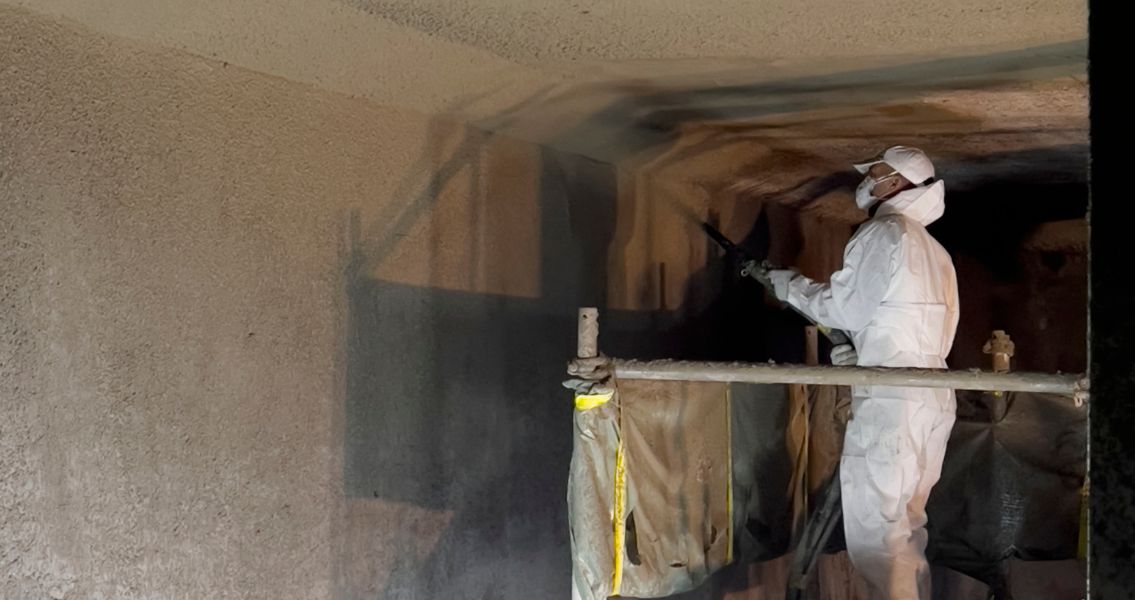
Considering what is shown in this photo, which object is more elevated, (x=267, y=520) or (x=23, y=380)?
(x=23, y=380)

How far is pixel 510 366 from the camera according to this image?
2699 mm

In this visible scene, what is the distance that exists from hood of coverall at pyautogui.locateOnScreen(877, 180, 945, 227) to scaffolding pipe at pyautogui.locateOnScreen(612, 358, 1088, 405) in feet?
3.12

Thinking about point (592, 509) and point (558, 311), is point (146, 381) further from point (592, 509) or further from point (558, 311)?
point (558, 311)

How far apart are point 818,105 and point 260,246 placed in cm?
151

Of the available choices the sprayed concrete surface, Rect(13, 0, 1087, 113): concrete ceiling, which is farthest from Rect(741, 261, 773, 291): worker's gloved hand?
Rect(13, 0, 1087, 113): concrete ceiling

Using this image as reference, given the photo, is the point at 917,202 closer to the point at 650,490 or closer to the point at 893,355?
the point at 893,355

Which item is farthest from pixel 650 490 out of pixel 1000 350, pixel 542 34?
pixel 1000 350

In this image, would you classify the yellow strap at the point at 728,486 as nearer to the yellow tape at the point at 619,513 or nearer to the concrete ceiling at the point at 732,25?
the yellow tape at the point at 619,513

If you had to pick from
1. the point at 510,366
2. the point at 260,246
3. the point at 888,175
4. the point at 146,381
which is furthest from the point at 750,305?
the point at 146,381

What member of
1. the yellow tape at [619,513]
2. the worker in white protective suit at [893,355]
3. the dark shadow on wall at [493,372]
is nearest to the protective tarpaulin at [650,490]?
the yellow tape at [619,513]

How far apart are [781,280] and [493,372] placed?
2.86 feet

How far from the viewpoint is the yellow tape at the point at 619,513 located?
212 centimetres

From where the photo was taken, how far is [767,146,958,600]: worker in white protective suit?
255cm

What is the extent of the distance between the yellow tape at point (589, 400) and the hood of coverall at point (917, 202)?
46.0 inches
